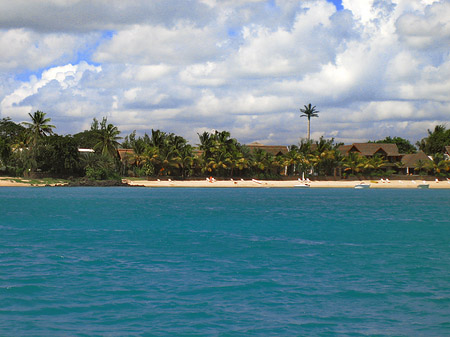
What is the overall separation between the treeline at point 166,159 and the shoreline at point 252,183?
6.07 ft

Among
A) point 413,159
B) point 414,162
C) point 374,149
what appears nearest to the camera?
point 414,162

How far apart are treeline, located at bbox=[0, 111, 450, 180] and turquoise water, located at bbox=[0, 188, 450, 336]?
157 feet

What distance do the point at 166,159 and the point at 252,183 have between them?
1482 centimetres

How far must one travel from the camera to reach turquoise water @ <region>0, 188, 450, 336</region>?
1062 cm

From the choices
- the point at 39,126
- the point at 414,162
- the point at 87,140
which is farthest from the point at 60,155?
the point at 414,162

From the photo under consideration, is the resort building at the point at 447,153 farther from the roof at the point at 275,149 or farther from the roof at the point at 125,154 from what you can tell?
the roof at the point at 125,154

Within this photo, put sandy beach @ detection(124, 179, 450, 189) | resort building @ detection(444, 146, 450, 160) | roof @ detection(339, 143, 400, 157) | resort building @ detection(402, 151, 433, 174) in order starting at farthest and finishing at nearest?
resort building @ detection(444, 146, 450, 160) → roof @ detection(339, 143, 400, 157) → resort building @ detection(402, 151, 433, 174) → sandy beach @ detection(124, 179, 450, 189)

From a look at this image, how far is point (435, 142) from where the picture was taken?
10975 cm

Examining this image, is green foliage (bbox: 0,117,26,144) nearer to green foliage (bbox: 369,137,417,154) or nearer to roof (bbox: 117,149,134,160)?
roof (bbox: 117,149,134,160)

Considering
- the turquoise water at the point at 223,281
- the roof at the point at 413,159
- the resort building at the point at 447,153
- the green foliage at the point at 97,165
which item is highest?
the resort building at the point at 447,153

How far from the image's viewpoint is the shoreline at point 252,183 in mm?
75438

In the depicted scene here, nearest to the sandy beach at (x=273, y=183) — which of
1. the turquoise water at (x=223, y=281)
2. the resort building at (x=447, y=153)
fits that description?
the resort building at (x=447, y=153)

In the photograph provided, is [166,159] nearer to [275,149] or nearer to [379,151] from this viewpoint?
[275,149]

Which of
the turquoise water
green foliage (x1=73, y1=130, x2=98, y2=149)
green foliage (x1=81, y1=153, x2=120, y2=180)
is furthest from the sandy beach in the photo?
the turquoise water
